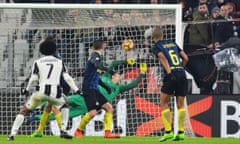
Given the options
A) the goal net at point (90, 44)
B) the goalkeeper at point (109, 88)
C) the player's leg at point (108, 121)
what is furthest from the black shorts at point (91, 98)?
the goal net at point (90, 44)

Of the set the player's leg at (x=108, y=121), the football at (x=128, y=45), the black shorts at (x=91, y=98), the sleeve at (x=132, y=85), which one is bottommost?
the player's leg at (x=108, y=121)

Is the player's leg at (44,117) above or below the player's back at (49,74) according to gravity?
below

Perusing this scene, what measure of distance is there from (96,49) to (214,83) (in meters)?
3.01

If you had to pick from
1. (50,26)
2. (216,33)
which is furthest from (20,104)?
(216,33)

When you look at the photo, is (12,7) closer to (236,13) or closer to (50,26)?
(50,26)

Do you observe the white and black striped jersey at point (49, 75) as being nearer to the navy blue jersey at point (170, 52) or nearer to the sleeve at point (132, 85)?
the navy blue jersey at point (170, 52)

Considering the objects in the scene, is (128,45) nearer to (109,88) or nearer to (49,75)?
(109,88)

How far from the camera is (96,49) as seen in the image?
1658 centimetres

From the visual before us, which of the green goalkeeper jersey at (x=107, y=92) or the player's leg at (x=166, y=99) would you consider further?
the green goalkeeper jersey at (x=107, y=92)

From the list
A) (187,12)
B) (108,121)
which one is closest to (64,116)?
(108,121)

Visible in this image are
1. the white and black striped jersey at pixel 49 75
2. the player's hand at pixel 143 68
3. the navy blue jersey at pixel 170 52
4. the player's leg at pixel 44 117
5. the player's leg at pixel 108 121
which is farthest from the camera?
the player's hand at pixel 143 68

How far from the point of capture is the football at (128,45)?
1809 cm

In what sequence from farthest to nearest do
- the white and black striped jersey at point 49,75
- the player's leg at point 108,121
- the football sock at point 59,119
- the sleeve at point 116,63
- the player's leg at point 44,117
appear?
the sleeve at point 116,63 < the player's leg at point 108,121 < the player's leg at point 44,117 < the football sock at point 59,119 < the white and black striped jersey at point 49,75

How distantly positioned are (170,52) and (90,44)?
350 cm
